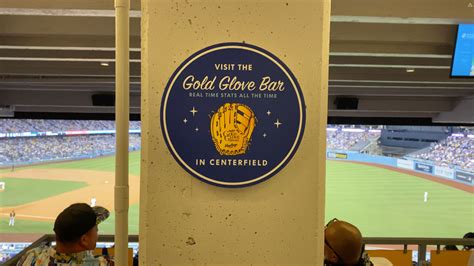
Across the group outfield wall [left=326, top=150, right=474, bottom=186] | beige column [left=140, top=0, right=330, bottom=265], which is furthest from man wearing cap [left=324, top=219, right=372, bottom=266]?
outfield wall [left=326, top=150, right=474, bottom=186]

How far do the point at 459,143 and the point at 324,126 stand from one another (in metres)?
13.1

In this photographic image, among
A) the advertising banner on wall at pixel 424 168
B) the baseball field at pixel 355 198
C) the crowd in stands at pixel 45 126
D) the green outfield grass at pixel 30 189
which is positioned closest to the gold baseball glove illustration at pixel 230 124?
the crowd in stands at pixel 45 126

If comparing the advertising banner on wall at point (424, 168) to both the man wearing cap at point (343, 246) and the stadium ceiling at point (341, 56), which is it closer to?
the stadium ceiling at point (341, 56)

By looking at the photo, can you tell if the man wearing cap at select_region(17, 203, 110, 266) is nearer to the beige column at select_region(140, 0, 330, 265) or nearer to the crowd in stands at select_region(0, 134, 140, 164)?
the beige column at select_region(140, 0, 330, 265)

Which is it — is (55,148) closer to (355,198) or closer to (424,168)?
(355,198)

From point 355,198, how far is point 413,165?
311 cm

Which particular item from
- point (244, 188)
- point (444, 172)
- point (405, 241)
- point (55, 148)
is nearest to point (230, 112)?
point (244, 188)

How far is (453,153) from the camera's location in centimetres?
1341

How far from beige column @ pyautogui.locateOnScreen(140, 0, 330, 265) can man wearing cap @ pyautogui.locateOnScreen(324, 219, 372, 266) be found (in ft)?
1.95

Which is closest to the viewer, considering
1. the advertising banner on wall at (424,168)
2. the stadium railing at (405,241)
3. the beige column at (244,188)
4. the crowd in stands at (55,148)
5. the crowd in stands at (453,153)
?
the beige column at (244,188)

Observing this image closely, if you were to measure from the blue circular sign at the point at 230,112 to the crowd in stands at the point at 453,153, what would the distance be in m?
12.2

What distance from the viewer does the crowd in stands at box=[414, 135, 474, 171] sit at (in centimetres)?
1202

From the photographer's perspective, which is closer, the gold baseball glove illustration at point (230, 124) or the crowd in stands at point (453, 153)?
the gold baseball glove illustration at point (230, 124)

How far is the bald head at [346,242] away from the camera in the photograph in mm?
1810
